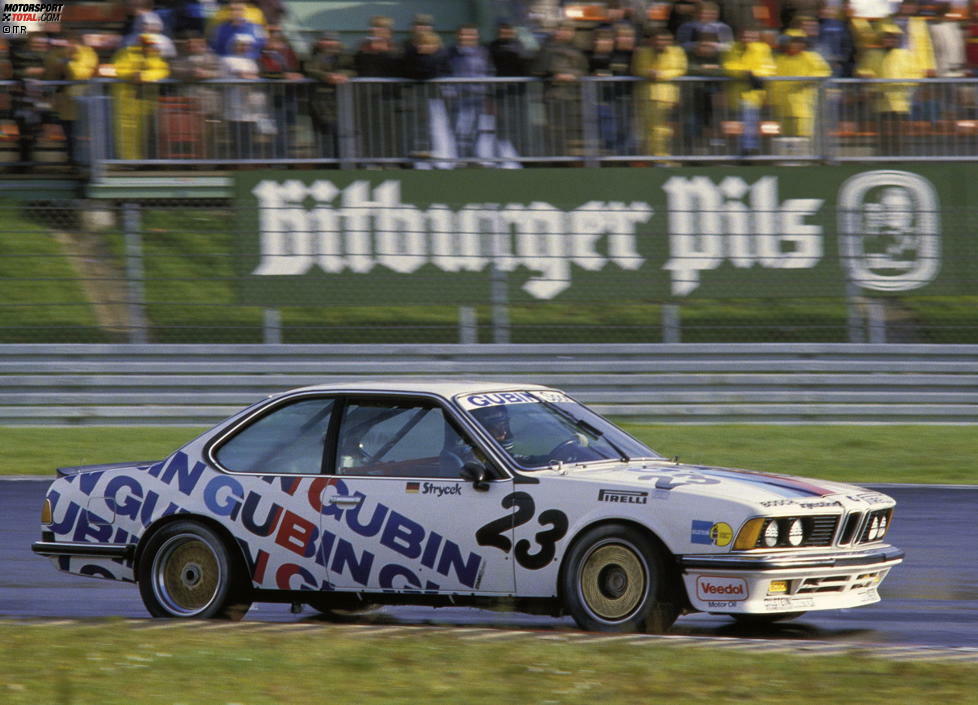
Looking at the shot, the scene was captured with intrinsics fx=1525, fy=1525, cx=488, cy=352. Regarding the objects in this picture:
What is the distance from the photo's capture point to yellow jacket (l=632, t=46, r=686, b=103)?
50.3 ft

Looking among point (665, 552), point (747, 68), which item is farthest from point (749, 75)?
point (665, 552)

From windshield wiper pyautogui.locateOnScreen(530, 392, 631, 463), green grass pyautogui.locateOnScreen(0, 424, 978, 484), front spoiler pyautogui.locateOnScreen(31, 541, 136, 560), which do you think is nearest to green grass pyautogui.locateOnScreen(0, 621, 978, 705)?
front spoiler pyautogui.locateOnScreen(31, 541, 136, 560)

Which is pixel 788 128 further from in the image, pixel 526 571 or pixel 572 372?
pixel 526 571

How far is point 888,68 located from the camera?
15.5m

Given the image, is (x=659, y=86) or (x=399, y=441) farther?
(x=659, y=86)

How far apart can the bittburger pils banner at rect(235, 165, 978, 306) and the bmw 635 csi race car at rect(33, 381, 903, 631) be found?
746 centimetres

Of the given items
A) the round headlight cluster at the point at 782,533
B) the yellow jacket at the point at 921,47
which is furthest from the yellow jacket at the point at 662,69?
the round headlight cluster at the point at 782,533

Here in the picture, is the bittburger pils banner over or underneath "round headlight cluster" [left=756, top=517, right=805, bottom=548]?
over

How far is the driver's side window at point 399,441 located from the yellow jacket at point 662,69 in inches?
341

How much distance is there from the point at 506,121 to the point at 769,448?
14.6 feet

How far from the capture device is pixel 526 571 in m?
6.93

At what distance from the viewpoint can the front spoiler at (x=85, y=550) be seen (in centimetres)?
766

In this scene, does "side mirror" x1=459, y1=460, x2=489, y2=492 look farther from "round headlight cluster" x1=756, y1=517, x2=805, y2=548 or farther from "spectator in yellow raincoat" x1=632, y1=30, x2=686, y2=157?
"spectator in yellow raincoat" x1=632, y1=30, x2=686, y2=157

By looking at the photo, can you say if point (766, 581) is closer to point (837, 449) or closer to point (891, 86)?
point (837, 449)
